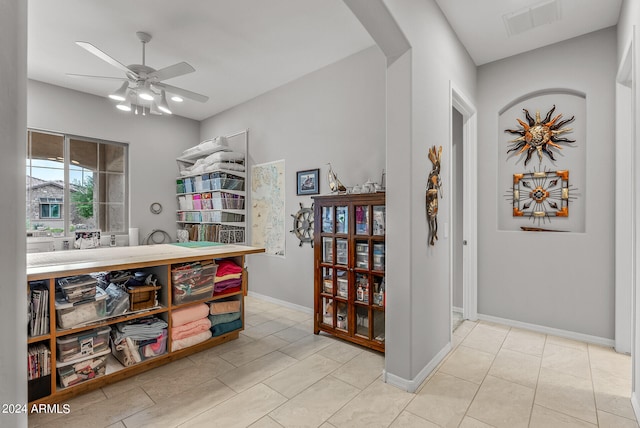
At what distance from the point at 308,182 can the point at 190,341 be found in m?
2.07

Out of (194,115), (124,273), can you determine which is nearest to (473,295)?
(124,273)

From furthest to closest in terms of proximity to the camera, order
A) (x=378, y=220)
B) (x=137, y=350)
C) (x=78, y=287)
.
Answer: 1. (x=378, y=220)
2. (x=137, y=350)
3. (x=78, y=287)

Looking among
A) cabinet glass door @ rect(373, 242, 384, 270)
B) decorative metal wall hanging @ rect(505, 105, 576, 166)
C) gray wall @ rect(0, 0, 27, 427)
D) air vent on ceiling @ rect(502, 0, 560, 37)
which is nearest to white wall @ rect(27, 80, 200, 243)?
cabinet glass door @ rect(373, 242, 384, 270)

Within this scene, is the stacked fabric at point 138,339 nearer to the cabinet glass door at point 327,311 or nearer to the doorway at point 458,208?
the cabinet glass door at point 327,311

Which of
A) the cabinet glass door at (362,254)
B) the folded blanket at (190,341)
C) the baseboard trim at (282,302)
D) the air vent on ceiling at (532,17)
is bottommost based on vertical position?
the baseboard trim at (282,302)

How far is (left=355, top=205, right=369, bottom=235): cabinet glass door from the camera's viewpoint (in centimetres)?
268

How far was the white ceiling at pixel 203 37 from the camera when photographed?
2520 mm

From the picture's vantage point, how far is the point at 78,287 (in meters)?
1.95

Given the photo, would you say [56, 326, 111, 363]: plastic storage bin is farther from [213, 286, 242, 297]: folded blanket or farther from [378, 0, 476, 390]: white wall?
[378, 0, 476, 390]: white wall

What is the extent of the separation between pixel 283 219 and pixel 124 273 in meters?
1.98

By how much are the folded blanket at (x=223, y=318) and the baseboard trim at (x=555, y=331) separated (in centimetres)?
265

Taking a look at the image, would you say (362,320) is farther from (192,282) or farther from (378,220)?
(192,282)

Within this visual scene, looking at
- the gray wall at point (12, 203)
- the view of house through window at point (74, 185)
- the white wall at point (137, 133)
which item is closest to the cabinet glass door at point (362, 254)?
the gray wall at point (12, 203)

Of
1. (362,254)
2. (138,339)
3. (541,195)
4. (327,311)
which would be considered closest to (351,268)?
(362,254)
